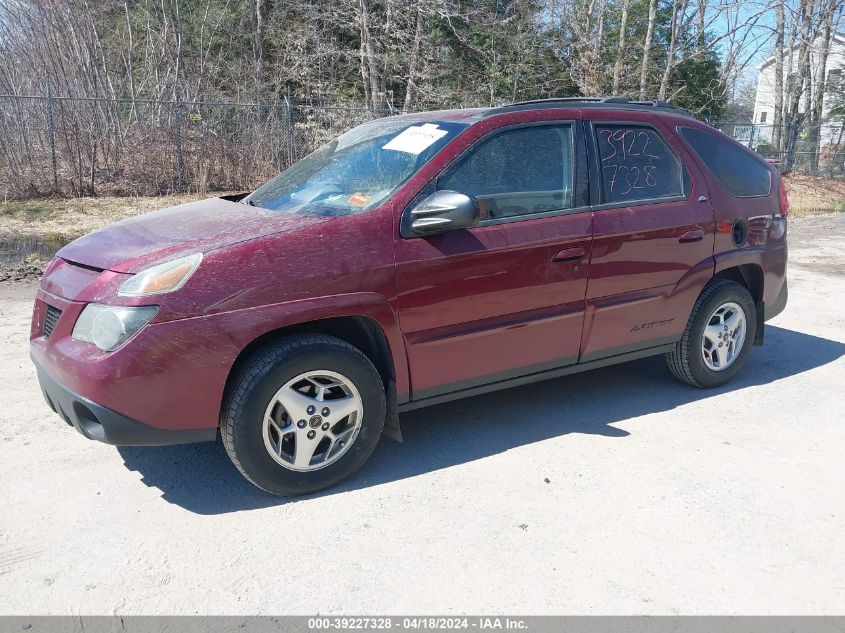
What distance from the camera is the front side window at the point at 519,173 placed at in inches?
157

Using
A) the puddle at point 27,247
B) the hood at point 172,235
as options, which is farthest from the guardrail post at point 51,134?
the hood at point 172,235

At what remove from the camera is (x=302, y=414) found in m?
3.51

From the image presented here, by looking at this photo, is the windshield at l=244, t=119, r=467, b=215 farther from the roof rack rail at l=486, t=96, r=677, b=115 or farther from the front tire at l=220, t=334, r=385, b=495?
the front tire at l=220, t=334, r=385, b=495

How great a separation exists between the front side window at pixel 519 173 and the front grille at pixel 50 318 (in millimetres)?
1955

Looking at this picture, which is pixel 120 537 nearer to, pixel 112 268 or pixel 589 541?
pixel 112 268

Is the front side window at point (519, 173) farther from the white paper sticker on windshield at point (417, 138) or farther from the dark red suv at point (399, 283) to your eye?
the white paper sticker on windshield at point (417, 138)

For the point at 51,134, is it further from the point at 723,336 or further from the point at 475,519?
the point at 475,519

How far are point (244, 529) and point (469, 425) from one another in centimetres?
164

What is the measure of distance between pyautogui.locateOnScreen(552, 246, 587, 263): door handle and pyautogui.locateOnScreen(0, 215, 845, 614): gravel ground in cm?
104

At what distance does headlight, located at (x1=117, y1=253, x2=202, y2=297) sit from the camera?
3.23 metres

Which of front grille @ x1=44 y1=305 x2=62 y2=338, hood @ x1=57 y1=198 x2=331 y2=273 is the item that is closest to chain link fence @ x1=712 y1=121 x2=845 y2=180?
hood @ x1=57 y1=198 x2=331 y2=273

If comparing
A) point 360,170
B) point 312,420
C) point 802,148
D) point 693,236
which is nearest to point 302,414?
point 312,420

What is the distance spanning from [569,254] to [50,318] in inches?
107
